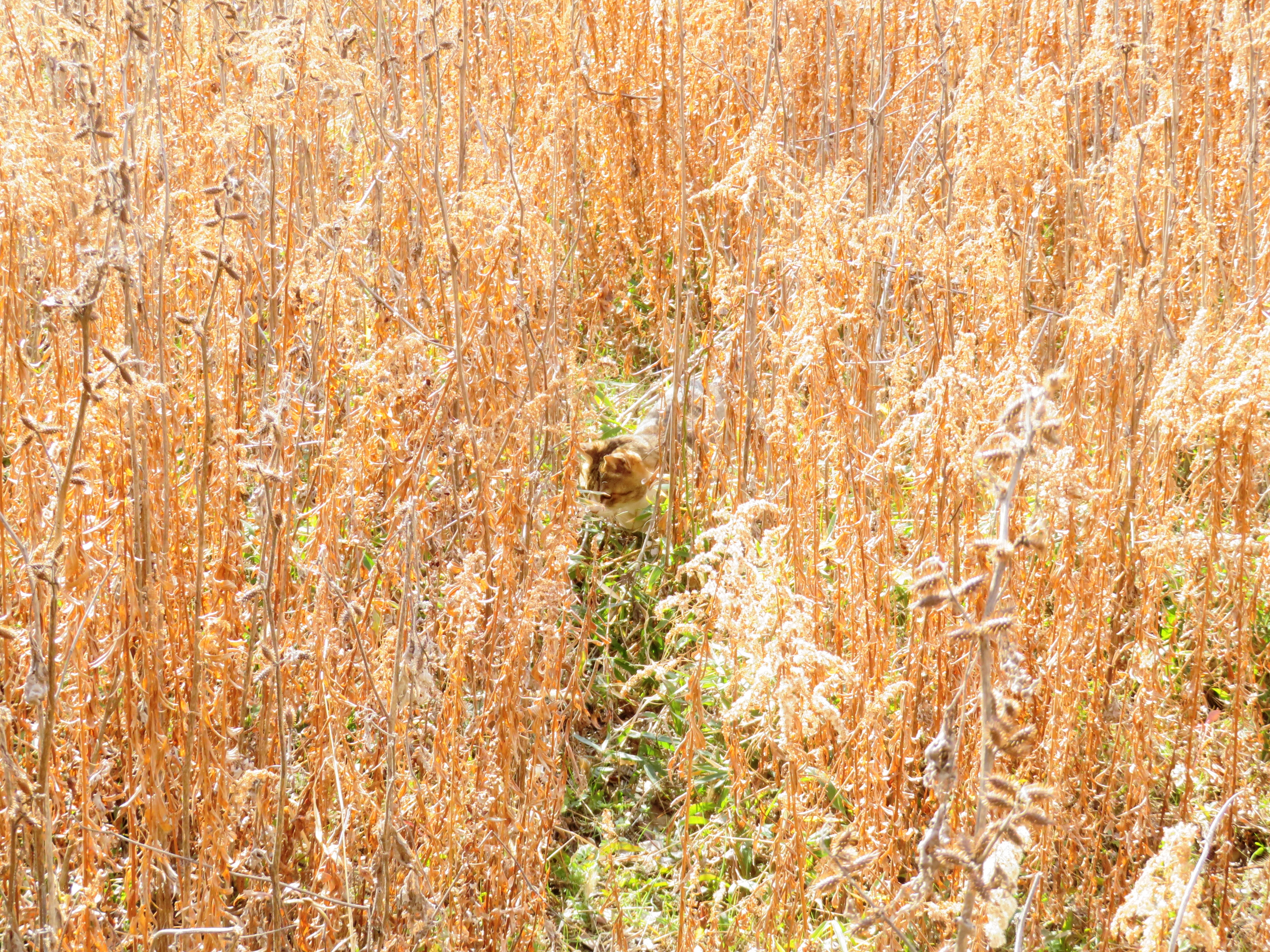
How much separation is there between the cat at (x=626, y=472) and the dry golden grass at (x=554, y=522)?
12cm

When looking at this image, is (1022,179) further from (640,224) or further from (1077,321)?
(640,224)

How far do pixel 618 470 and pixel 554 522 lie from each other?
0.68 m

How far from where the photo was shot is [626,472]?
2641 millimetres

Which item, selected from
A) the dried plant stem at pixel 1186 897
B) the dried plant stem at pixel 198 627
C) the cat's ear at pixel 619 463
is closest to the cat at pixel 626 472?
the cat's ear at pixel 619 463

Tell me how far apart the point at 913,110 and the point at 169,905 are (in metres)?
2.72

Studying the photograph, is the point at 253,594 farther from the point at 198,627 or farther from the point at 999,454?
the point at 999,454

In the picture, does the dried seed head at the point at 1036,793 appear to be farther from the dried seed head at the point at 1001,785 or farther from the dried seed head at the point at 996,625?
the dried seed head at the point at 996,625

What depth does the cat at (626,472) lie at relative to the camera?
2.63m

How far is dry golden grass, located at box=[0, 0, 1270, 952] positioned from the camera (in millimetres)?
1476

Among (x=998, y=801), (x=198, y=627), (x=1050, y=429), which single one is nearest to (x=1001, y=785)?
(x=998, y=801)

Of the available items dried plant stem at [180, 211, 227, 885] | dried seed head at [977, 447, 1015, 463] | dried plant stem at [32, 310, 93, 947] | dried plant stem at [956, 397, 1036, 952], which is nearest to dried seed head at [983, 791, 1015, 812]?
dried plant stem at [956, 397, 1036, 952]

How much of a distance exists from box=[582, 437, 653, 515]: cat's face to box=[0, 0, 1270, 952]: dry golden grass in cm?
13

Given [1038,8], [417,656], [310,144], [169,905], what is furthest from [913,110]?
[169,905]

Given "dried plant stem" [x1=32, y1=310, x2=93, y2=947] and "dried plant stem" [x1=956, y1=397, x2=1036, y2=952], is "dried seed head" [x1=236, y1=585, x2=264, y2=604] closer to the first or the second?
"dried plant stem" [x1=32, y1=310, x2=93, y2=947]
